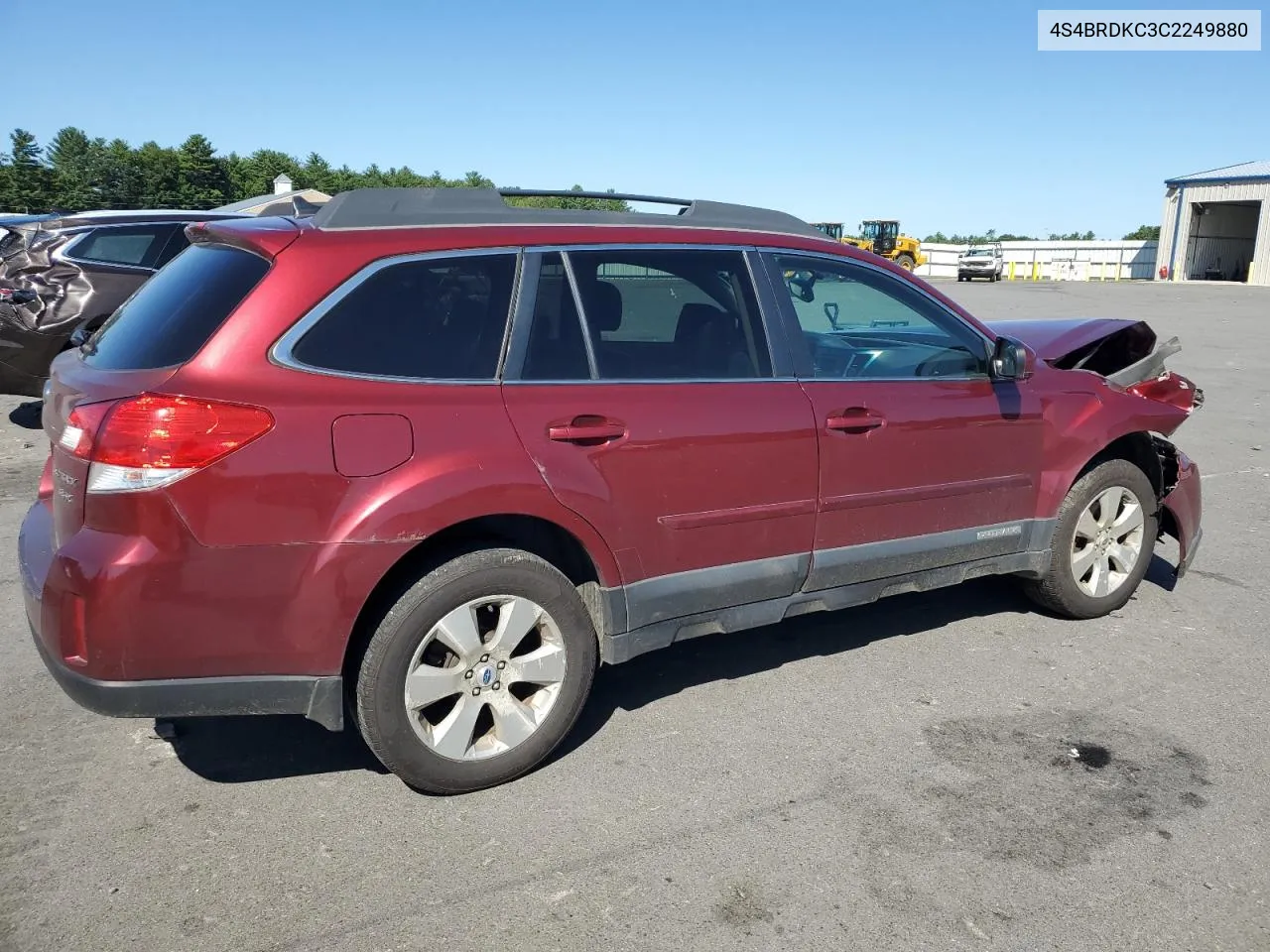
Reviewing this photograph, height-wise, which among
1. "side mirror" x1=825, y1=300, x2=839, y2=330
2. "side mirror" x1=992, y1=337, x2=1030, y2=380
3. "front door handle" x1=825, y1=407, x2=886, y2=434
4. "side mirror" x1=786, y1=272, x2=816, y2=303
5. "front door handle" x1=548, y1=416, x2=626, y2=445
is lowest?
"front door handle" x1=825, y1=407, x2=886, y2=434

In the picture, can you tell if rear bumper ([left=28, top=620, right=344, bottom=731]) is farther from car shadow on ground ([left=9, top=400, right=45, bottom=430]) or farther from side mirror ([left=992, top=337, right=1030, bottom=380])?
car shadow on ground ([left=9, top=400, right=45, bottom=430])

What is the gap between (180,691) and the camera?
2.95m

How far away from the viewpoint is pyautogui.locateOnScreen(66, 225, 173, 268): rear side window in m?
8.73

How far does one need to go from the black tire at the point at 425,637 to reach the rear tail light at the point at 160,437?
69 cm

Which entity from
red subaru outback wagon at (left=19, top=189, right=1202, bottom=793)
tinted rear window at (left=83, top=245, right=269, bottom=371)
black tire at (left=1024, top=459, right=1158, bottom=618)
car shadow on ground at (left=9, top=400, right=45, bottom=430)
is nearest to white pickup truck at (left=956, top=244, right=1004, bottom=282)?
car shadow on ground at (left=9, top=400, right=45, bottom=430)

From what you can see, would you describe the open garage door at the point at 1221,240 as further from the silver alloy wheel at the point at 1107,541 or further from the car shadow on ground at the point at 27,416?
the car shadow on ground at the point at 27,416

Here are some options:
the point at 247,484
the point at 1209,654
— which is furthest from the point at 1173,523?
the point at 247,484

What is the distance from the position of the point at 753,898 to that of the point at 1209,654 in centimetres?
283

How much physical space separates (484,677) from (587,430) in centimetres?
85

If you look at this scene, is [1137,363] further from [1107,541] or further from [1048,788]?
[1048,788]

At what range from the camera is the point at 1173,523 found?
514 centimetres

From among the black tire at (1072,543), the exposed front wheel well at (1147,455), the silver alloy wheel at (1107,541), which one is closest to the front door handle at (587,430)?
the black tire at (1072,543)

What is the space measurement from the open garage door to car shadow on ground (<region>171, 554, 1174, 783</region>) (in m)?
55.2

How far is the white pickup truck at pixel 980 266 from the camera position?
48.3 m
